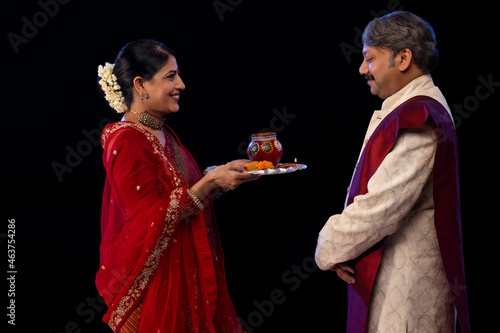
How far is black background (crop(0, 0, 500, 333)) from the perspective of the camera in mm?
3080

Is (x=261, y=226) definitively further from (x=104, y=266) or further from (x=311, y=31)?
(x=104, y=266)

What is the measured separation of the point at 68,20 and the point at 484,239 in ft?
11.6

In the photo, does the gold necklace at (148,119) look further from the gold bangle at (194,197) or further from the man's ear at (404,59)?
the man's ear at (404,59)

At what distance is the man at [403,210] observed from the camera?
1.44 m

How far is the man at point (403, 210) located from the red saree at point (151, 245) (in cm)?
53

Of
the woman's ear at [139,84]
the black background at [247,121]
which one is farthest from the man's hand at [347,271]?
the black background at [247,121]

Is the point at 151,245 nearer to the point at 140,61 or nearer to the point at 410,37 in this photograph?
the point at 140,61

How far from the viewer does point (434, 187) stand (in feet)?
4.75

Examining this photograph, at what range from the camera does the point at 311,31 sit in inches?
136

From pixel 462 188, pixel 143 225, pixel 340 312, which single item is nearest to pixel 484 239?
pixel 462 188

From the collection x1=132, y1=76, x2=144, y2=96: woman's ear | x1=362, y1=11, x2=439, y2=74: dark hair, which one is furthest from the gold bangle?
x1=362, y1=11, x2=439, y2=74: dark hair

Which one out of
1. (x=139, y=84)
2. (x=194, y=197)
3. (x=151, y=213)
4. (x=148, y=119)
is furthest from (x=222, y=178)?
(x=139, y=84)

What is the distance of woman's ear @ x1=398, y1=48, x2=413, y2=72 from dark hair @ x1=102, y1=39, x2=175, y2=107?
891mm

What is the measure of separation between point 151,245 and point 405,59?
1.11 m
